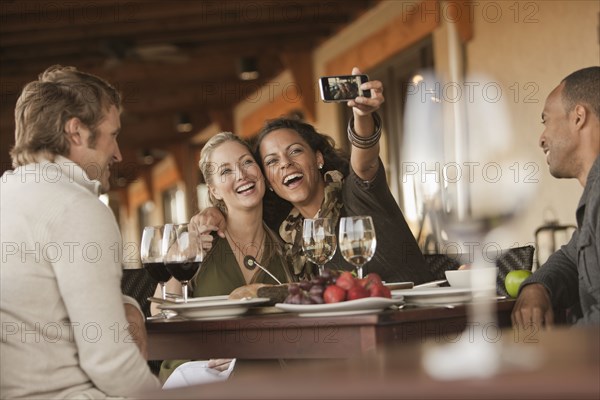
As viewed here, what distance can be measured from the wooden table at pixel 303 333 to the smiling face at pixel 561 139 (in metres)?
0.45

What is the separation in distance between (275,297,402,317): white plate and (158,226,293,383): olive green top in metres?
0.95

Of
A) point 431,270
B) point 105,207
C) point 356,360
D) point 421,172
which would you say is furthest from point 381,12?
point 356,360

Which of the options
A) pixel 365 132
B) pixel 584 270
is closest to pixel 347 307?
pixel 584 270

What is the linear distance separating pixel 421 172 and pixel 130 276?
461cm

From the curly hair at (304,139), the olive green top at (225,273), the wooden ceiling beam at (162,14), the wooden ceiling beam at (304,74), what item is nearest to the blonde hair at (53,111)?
the olive green top at (225,273)

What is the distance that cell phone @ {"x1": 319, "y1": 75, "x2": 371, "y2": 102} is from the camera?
102 inches

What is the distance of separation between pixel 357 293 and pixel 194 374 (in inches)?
33.0

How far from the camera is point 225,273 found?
2.98 metres

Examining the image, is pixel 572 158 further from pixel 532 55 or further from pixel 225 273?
pixel 532 55

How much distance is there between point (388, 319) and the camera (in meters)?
1.85

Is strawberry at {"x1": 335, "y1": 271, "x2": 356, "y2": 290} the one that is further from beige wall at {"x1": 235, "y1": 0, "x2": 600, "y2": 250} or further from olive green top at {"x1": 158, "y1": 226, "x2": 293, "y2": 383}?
beige wall at {"x1": 235, "y1": 0, "x2": 600, "y2": 250}

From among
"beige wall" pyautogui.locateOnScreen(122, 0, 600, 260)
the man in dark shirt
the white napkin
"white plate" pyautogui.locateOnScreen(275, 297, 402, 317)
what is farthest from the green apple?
"beige wall" pyautogui.locateOnScreen(122, 0, 600, 260)

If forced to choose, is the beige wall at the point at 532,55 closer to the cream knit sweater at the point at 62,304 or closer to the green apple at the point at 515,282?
the green apple at the point at 515,282

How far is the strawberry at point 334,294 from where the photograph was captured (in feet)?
6.57
